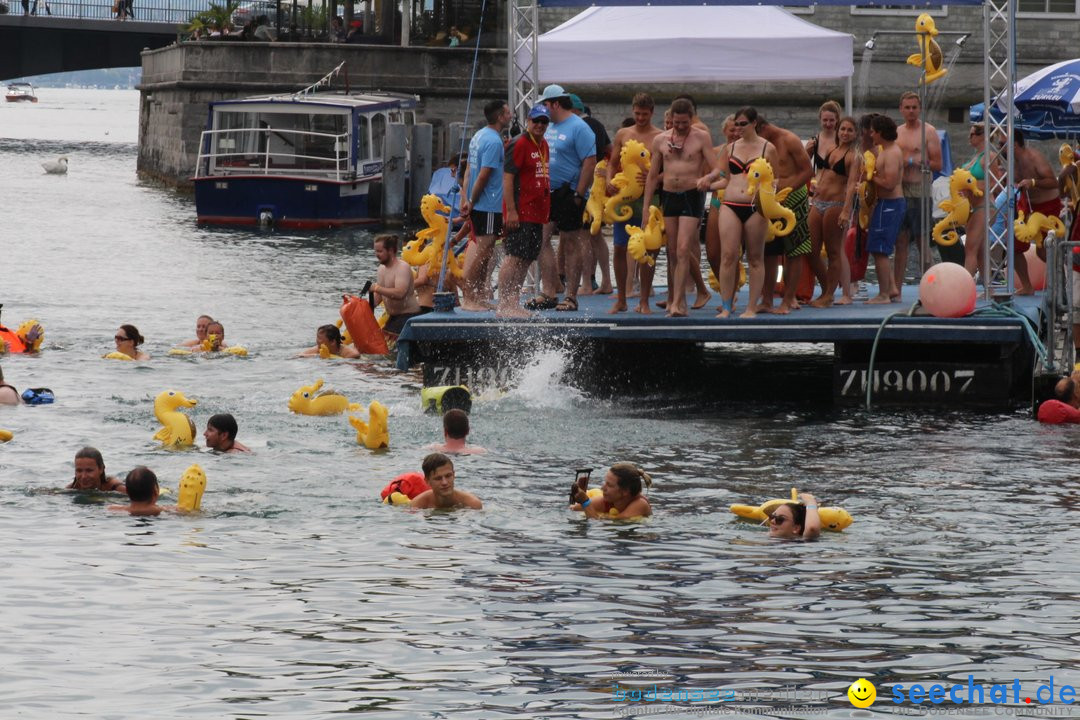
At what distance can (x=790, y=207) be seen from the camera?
15.5 meters

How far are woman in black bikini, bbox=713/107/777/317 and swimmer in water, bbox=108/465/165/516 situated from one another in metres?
5.70

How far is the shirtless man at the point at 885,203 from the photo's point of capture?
15.7 meters

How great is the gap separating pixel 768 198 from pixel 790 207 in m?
0.73

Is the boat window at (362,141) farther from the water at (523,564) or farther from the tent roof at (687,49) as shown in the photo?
the water at (523,564)

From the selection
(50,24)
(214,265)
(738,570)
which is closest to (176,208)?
(214,265)

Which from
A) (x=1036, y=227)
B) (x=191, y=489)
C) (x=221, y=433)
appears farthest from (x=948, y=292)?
(x=191, y=489)

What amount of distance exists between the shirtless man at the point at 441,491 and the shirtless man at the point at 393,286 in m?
6.94

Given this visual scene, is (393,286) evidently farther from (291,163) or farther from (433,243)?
(291,163)

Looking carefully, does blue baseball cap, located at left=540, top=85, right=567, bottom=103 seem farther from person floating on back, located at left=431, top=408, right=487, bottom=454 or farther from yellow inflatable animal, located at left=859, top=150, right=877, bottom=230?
person floating on back, located at left=431, top=408, right=487, bottom=454

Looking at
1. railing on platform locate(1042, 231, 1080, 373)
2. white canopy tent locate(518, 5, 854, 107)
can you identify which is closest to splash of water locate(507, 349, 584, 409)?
railing on platform locate(1042, 231, 1080, 373)

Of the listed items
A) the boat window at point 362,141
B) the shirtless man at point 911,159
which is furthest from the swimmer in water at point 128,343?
the boat window at point 362,141

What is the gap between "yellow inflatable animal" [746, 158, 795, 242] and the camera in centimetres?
1473

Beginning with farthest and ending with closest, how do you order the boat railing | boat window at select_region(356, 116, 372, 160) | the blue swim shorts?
boat window at select_region(356, 116, 372, 160) → the boat railing → the blue swim shorts

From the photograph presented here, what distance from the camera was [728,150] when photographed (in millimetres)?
14852
